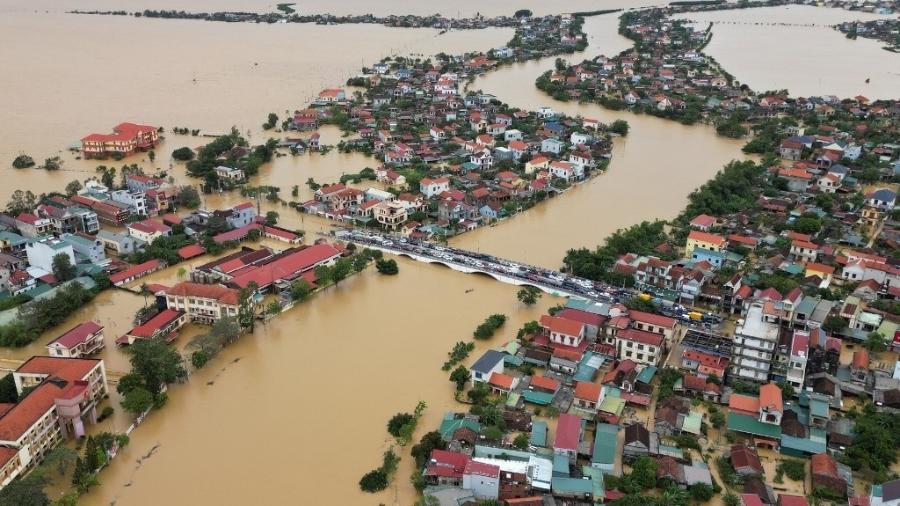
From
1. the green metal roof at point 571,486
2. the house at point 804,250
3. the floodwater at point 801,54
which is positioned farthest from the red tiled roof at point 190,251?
the floodwater at point 801,54

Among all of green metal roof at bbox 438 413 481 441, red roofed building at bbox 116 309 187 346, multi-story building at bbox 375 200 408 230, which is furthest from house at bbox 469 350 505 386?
multi-story building at bbox 375 200 408 230

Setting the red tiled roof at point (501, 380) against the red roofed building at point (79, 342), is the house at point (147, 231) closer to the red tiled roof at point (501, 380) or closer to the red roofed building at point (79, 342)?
the red roofed building at point (79, 342)

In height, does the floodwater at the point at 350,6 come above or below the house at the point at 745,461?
above

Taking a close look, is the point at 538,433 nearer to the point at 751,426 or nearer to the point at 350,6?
→ the point at 751,426

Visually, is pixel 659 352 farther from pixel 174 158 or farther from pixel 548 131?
pixel 174 158

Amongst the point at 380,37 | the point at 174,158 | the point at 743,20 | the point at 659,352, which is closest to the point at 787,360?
the point at 659,352

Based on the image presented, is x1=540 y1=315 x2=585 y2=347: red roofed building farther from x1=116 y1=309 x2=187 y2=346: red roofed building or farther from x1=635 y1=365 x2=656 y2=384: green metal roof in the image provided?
x1=116 y1=309 x2=187 y2=346: red roofed building
